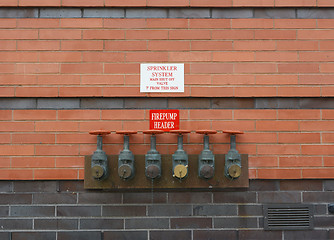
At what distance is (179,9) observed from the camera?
2.77 meters

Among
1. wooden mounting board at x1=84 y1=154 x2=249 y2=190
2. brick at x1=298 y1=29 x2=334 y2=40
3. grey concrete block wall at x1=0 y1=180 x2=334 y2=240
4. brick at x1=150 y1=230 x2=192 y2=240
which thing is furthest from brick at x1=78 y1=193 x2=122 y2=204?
brick at x1=298 y1=29 x2=334 y2=40

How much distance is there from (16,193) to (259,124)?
2.35 metres

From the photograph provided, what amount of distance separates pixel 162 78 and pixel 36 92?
1.19 m

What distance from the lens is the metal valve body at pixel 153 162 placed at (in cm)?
249

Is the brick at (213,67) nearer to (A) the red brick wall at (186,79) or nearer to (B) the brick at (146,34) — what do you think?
(A) the red brick wall at (186,79)

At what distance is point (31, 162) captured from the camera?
2.66 m

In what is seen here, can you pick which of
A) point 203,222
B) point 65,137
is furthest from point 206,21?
point 203,222

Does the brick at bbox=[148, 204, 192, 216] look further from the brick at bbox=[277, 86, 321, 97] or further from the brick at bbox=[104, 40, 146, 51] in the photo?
the brick at bbox=[104, 40, 146, 51]

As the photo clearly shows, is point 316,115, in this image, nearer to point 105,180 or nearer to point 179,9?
point 179,9

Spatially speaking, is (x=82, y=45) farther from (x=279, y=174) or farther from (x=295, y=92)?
(x=279, y=174)

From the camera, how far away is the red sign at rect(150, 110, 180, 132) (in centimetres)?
268

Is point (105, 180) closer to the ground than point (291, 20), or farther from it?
closer to the ground

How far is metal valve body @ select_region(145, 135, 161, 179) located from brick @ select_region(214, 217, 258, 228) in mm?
728

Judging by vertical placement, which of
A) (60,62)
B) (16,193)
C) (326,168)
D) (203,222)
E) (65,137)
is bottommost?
(203,222)
